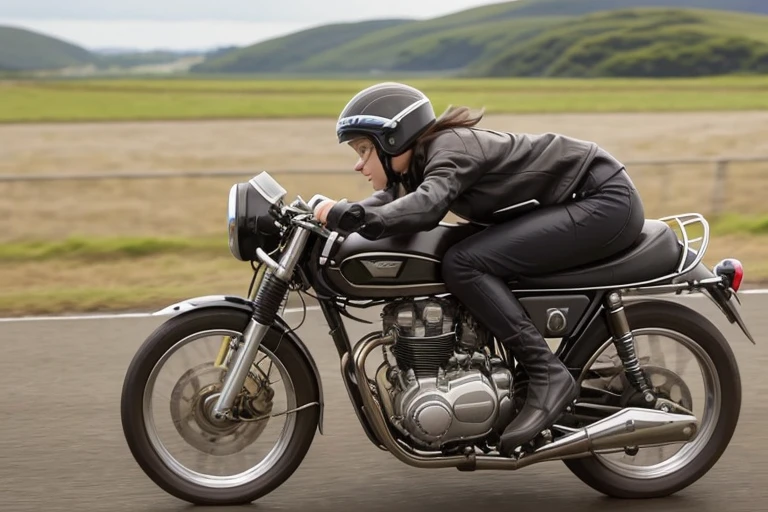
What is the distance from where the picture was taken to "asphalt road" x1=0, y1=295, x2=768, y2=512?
4180 mm

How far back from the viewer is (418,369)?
3922mm

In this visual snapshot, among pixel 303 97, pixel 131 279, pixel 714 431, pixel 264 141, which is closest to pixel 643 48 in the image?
pixel 303 97

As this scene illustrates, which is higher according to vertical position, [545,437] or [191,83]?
[545,437]

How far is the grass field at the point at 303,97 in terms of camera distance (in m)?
27.1

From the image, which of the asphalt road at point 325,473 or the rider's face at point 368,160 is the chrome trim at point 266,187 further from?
the asphalt road at point 325,473

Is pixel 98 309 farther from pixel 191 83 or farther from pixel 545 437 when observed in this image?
pixel 191 83

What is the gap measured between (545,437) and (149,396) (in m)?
1.48

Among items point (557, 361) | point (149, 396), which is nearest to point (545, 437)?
point (557, 361)

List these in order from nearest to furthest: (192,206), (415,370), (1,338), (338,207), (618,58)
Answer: (338,207)
(415,370)
(1,338)
(192,206)
(618,58)

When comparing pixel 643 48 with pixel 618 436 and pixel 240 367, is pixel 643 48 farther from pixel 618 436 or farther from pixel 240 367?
pixel 240 367

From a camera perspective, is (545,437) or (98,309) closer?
(545,437)

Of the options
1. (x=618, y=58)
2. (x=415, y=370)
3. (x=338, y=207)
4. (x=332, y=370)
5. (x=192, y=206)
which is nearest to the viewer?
(x=338, y=207)

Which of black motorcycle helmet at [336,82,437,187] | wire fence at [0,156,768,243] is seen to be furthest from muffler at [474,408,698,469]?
wire fence at [0,156,768,243]

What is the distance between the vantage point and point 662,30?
4044 centimetres
